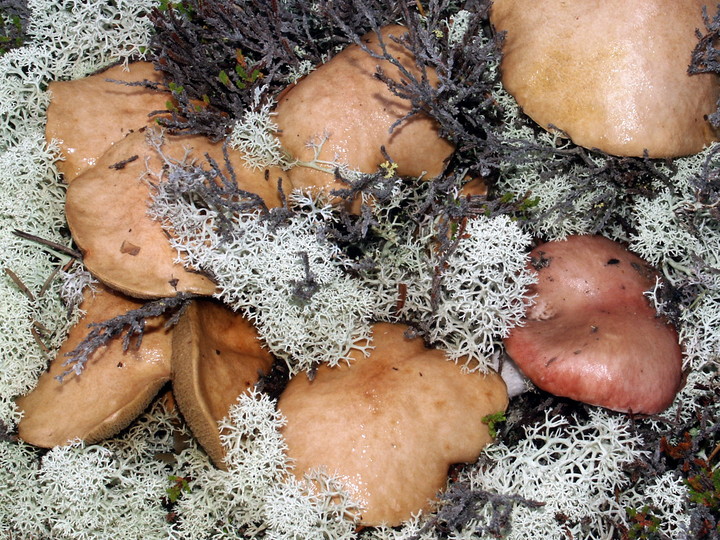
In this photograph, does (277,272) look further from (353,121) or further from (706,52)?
(706,52)

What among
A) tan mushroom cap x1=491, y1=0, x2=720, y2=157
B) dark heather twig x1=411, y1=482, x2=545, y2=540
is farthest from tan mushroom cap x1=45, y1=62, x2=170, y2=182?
dark heather twig x1=411, y1=482, x2=545, y2=540

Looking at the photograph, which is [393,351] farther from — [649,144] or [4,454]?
[4,454]

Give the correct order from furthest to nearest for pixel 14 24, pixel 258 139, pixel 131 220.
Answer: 1. pixel 14 24
2. pixel 258 139
3. pixel 131 220

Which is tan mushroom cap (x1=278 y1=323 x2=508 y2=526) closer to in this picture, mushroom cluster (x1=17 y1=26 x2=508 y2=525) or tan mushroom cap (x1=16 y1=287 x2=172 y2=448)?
mushroom cluster (x1=17 y1=26 x2=508 y2=525)

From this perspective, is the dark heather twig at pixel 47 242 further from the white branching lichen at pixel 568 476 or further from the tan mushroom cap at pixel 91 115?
the white branching lichen at pixel 568 476

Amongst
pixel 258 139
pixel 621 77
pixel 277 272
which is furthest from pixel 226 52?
pixel 621 77

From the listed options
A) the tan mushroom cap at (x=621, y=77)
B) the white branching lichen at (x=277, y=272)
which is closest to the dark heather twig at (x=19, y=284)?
the white branching lichen at (x=277, y=272)

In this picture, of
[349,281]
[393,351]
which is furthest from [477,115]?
[393,351]
